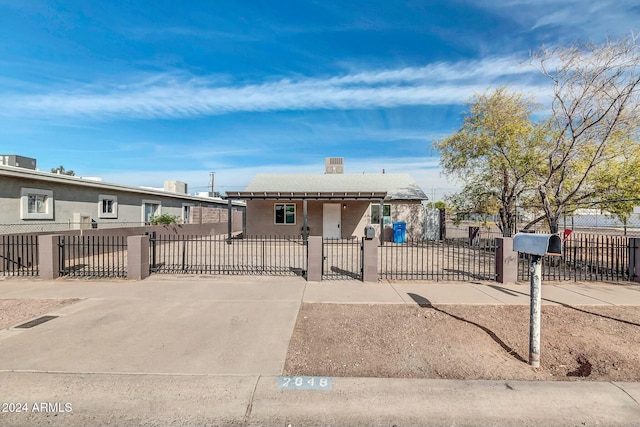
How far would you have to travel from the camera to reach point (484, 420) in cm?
270

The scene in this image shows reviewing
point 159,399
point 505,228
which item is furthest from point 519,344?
point 505,228

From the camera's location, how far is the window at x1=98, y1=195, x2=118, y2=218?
14.3 meters

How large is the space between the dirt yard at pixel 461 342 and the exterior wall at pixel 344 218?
43.3ft

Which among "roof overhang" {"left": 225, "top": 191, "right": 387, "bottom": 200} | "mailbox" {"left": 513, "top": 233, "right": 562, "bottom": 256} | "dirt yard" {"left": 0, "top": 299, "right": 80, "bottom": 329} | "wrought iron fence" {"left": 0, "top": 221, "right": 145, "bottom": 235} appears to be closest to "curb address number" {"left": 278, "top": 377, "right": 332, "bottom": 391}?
"mailbox" {"left": 513, "top": 233, "right": 562, "bottom": 256}

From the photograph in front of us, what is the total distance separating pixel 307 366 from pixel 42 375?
2.99m

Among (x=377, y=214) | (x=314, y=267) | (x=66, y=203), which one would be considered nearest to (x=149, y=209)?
(x=66, y=203)

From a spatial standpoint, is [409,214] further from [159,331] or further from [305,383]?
[305,383]

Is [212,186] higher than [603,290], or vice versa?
[212,186]

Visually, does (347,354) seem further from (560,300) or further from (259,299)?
(560,300)

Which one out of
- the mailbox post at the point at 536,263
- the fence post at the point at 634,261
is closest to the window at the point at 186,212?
the mailbox post at the point at 536,263

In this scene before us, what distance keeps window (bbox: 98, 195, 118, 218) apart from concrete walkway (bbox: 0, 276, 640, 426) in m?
10.8

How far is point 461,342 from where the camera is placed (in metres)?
4.28

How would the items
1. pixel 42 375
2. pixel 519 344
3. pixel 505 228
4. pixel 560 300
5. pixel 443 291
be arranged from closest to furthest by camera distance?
pixel 42 375, pixel 519 344, pixel 560 300, pixel 443 291, pixel 505 228

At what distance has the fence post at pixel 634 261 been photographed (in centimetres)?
777
